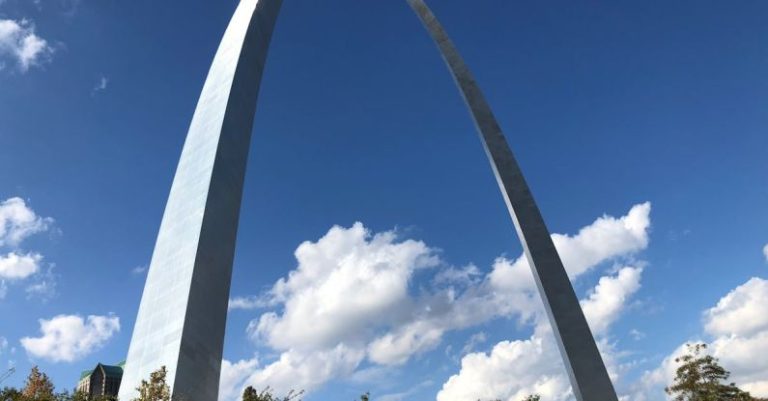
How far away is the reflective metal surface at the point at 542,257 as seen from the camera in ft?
62.3

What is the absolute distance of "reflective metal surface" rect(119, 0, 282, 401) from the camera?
1541 centimetres

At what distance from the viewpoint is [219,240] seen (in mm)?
17609

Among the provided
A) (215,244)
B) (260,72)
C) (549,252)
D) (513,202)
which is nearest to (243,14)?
(260,72)

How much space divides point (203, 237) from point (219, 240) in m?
0.80

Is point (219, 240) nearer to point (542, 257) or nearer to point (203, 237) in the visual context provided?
point (203, 237)

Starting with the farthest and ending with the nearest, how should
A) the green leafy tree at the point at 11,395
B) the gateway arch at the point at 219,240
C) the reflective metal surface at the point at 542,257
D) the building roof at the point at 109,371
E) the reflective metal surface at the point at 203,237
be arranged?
1. the building roof at the point at 109,371
2. the reflective metal surface at the point at 542,257
3. the gateway arch at the point at 219,240
4. the reflective metal surface at the point at 203,237
5. the green leafy tree at the point at 11,395

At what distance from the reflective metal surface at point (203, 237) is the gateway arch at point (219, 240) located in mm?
36

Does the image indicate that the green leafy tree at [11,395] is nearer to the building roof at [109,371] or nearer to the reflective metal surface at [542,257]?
the reflective metal surface at [542,257]

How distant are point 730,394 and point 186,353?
122ft

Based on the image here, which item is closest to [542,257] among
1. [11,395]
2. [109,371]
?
[11,395]

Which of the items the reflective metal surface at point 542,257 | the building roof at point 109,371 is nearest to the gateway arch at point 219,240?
the reflective metal surface at point 542,257

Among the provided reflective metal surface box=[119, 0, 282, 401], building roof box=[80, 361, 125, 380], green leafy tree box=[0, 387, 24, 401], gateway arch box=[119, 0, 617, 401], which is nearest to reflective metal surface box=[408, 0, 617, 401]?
gateway arch box=[119, 0, 617, 401]

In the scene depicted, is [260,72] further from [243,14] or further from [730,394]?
[730,394]

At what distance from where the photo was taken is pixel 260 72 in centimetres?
2258
